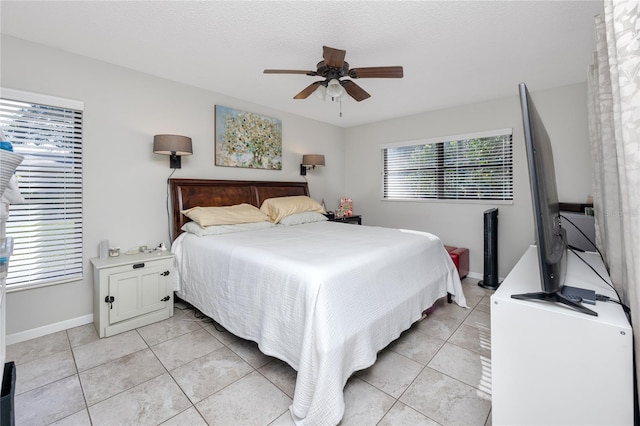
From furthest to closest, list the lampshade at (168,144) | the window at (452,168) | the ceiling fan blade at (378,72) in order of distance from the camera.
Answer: the window at (452,168) → the lampshade at (168,144) → the ceiling fan blade at (378,72)

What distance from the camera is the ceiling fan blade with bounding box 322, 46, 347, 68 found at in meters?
1.92

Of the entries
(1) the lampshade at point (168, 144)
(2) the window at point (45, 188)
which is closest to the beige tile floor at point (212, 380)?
(2) the window at point (45, 188)

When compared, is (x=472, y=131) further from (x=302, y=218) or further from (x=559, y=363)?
(x=559, y=363)

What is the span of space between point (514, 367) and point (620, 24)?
3.73ft

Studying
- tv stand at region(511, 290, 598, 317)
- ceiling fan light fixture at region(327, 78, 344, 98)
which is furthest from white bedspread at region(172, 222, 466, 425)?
ceiling fan light fixture at region(327, 78, 344, 98)

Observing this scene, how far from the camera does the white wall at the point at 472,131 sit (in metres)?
3.18

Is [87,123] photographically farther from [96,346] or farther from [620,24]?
[620,24]

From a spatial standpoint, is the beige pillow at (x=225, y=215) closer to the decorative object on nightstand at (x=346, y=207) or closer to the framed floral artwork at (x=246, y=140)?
the framed floral artwork at (x=246, y=140)

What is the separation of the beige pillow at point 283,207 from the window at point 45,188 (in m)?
1.88

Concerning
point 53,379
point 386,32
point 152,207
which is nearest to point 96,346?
point 53,379

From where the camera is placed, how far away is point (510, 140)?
11.8ft

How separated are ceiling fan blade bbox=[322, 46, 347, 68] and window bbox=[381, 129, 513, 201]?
2.61 meters

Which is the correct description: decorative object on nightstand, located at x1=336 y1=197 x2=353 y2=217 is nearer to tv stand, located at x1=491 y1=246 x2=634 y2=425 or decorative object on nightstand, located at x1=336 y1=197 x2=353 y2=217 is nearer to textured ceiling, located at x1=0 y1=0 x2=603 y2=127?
textured ceiling, located at x1=0 y1=0 x2=603 y2=127

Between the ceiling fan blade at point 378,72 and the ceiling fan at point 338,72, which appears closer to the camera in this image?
the ceiling fan at point 338,72
